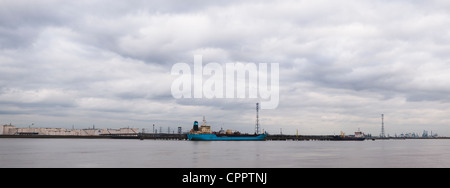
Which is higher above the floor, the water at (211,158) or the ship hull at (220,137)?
the water at (211,158)

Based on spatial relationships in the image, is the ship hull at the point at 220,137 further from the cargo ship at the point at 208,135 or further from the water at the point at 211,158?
the water at the point at 211,158

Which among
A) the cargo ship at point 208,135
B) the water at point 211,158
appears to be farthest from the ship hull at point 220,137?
the water at point 211,158

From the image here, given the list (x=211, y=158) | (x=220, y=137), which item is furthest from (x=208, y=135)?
(x=211, y=158)

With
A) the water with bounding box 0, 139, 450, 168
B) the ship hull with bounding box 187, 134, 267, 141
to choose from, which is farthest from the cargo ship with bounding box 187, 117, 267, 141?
the water with bounding box 0, 139, 450, 168

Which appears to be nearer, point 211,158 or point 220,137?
point 211,158

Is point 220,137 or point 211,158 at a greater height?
point 211,158

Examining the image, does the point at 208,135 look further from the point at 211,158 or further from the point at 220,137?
the point at 211,158

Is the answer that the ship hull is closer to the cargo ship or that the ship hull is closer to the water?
the cargo ship
